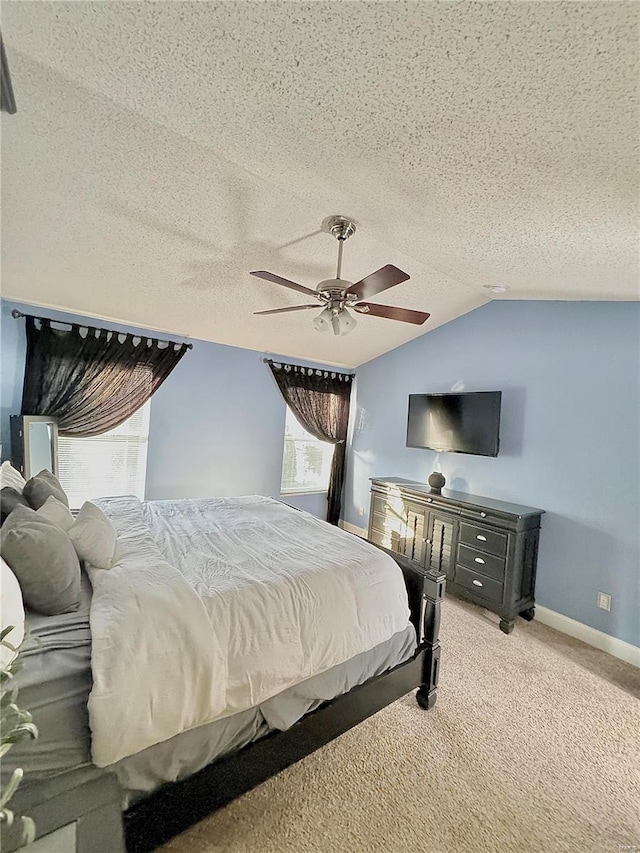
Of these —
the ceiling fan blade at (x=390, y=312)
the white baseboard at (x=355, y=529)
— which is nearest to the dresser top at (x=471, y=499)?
the white baseboard at (x=355, y=529)

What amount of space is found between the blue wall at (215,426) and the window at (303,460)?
20 cm

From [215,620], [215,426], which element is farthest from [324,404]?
[215,620]

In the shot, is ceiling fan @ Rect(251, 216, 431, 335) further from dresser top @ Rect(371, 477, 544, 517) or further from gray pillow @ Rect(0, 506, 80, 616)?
dresser top @ Rect(371, 477, 544, 517)

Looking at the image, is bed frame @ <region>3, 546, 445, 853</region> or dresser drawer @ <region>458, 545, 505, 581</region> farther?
dresser drawer @ <region>458, 545, 505, 581</region>

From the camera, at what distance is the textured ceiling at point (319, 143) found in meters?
0.97

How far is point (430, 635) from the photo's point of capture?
1.95m

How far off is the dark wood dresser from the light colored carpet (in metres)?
0.63

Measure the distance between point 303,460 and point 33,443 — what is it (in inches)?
118

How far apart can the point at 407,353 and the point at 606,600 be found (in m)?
2.98

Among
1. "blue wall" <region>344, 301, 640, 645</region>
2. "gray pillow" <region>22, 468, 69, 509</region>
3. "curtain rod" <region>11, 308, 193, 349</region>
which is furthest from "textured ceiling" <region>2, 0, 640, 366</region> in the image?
"gray pillow" <region>22, 468, 69, 509</region>

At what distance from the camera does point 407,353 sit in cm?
441

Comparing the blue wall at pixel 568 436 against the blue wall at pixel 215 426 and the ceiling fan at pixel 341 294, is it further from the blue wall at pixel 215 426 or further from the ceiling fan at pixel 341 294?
the blue wall at pixel 215 426

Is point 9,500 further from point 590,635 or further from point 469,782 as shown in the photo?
point 590,635

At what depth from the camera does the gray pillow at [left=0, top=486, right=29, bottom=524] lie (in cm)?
165
